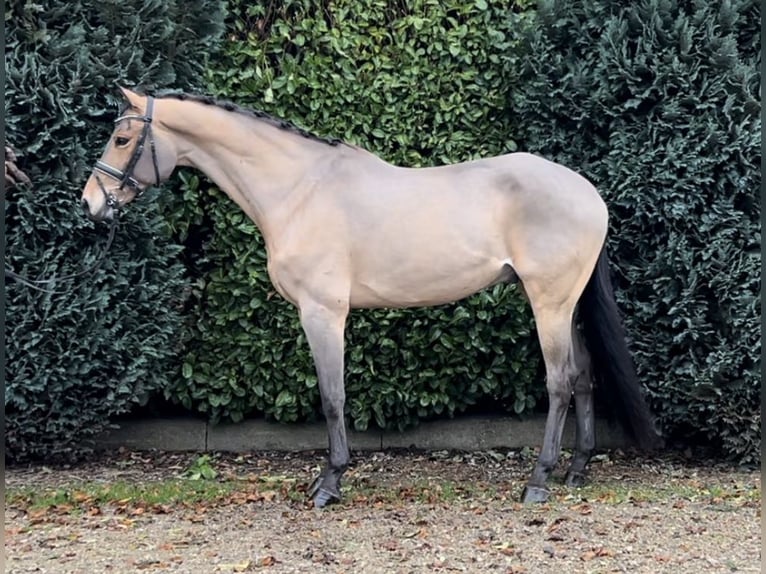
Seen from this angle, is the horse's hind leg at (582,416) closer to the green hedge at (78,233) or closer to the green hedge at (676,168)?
the green hedge at (676,168)

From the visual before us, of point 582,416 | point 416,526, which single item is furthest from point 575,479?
point 416,526

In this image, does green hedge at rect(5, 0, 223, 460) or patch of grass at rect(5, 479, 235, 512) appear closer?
patch of grass at rect(5, 479, 235, 512)

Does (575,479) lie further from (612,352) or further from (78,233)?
(78,233)

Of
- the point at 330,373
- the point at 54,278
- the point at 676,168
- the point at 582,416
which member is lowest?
the point at 582,416

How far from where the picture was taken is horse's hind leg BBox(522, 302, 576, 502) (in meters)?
4.25

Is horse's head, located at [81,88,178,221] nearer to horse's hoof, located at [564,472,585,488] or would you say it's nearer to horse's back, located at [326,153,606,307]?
horse's back, located at [326,153,606,307]

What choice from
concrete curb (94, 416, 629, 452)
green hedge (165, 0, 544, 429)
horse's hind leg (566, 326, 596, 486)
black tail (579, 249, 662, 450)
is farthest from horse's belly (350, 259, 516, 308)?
concrete curb (94, 416, 629, 452)

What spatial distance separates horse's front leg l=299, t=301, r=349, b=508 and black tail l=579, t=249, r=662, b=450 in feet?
4.43

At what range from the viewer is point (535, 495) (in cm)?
426

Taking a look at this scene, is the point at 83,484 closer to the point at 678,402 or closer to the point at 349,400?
the point at 349,400

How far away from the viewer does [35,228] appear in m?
4.71

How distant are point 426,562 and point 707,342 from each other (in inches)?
91.1

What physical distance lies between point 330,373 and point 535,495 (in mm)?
1195

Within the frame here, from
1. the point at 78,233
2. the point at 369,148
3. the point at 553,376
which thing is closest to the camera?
the point at 553,376
